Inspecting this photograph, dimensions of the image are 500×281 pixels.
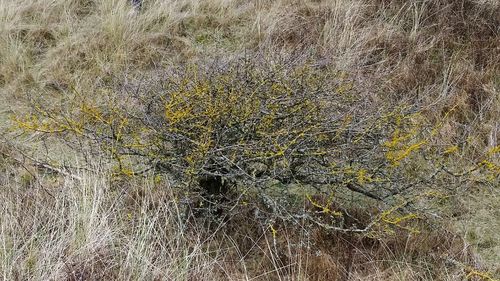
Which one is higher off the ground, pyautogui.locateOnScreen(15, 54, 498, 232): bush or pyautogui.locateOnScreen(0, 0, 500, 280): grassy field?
pyautogui.locateOnScreen(15, 54, 498, 232): bush

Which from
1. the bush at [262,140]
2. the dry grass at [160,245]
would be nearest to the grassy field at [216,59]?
the dry grass at [160,245]

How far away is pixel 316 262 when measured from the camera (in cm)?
276

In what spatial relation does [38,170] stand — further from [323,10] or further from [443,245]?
[323,10]

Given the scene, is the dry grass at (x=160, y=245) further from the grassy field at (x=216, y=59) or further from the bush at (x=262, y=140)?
the bush at (x=262, y=140)

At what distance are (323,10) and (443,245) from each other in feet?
9.31

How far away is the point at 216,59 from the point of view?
11.1ft

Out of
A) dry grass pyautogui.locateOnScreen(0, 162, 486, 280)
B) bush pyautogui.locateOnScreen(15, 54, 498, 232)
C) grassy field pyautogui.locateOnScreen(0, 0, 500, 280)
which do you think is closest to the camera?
dry grass pyautogui.locateOnScreen(0, 162, 486, 280)

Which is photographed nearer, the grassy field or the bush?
the grassy field

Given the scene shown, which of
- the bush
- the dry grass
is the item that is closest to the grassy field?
the dry grass

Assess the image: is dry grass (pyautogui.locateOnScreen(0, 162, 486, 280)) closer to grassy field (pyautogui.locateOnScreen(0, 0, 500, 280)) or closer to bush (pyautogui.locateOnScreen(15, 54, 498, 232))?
grassy field (pyautogui.locateOnScreen(0, 0, 500, 280))

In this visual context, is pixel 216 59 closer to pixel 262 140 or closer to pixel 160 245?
pixel 262 140

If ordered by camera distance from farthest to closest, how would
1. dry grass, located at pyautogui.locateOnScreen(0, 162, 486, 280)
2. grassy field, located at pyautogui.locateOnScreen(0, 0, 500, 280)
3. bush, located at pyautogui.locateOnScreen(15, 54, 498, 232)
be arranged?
bush, located at pyautogui.locateOnScreen(15, 54, 498, 232)
grassy field, located at pyautogui.locateOnScreen(0, 0, 500, 280)
dry grass, located at pyautogui.locateOnScreen(0, 162, 486, 280)

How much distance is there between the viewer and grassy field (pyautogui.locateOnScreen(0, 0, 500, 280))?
2490 mm

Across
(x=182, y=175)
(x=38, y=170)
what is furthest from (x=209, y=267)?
(x=38, y=170)
